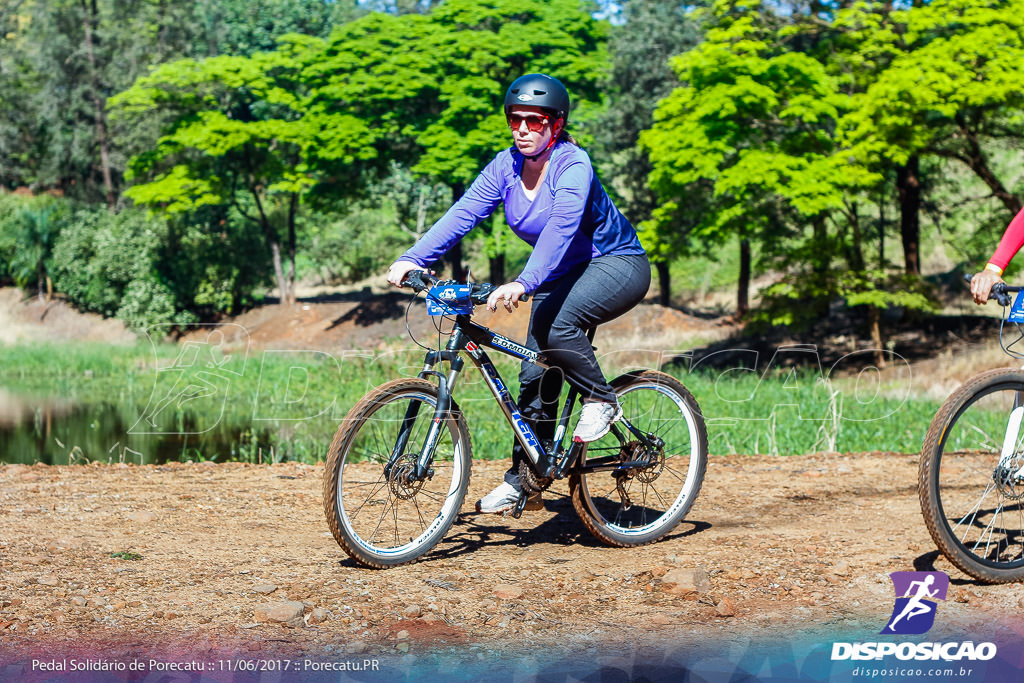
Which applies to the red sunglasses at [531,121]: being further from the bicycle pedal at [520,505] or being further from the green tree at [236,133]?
the green tree at [236,133]

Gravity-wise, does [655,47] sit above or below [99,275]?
above

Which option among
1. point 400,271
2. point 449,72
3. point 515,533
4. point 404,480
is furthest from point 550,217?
point 449,72

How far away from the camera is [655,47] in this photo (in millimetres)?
34844

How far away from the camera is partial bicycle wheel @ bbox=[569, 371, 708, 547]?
17.1ft

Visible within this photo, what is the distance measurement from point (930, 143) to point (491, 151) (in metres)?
12.4

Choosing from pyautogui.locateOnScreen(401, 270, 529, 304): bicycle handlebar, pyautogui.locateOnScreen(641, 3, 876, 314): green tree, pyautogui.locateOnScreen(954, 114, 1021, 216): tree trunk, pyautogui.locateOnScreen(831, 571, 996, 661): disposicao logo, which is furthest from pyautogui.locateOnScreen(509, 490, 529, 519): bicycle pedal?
pyautogui.locateOnScreen(954, 114, 1021, 216): tree trunk

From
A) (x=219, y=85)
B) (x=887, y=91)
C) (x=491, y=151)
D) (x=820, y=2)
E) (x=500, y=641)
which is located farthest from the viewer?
(x=219, y=85)

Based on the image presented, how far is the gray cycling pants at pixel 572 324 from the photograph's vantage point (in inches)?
188

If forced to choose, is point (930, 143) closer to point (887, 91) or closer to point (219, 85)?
point (887, 91)

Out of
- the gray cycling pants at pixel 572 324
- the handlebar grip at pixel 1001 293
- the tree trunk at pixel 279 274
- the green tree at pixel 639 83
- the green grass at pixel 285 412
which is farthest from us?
the tree trunk at pixel 279 274

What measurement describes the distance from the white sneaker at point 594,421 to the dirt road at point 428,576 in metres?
0.61

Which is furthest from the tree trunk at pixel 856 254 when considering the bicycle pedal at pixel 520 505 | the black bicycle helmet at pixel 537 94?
the black bicycle helmet at pixel 537 94

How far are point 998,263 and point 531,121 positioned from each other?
2146 mm

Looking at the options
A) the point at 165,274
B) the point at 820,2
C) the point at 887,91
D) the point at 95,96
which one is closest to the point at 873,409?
the point at 887,91
